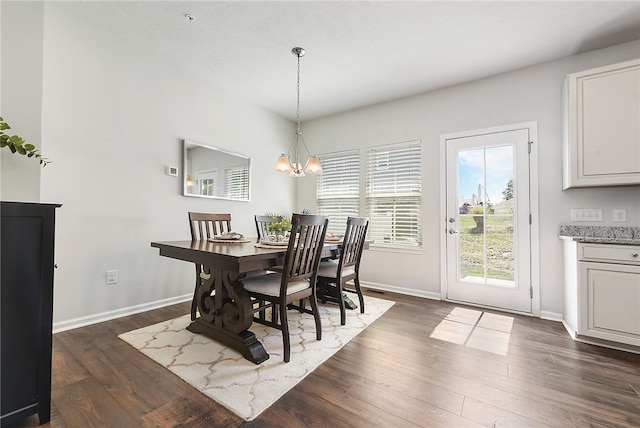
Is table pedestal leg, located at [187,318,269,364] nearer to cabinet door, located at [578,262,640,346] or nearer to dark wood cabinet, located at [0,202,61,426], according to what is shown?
dark wood cabinet, located at [0,202,61,426]

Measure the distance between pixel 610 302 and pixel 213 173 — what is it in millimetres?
3956

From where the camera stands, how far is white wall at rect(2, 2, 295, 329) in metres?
2.27

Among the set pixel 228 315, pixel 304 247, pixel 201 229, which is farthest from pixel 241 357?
pixel 201 229

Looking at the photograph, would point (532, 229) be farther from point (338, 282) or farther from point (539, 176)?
point (338, 282)

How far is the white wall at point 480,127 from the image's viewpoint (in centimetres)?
270

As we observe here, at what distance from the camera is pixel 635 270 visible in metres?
2.02

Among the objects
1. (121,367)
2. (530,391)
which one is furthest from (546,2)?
(121,367)

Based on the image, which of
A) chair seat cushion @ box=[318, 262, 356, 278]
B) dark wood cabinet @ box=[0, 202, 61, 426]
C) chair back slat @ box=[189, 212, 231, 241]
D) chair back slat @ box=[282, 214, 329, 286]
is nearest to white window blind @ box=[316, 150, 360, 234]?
chair seat cushion @ box=[318, 262, 356, 278]

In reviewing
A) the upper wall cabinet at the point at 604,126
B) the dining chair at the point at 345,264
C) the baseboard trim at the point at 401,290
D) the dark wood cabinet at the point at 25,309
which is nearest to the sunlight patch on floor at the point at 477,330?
the baseboard trim at the point at 401,290

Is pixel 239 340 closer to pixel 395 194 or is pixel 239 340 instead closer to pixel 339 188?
pixel 395 194

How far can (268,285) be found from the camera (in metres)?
2.05

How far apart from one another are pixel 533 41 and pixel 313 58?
6.74ft

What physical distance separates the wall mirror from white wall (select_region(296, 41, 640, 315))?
1.41 m

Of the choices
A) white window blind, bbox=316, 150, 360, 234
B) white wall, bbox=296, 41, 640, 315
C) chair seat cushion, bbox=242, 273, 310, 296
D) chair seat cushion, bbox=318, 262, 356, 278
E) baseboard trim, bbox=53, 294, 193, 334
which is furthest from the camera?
white window blind, bbox=316, 150, 360, 234
